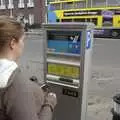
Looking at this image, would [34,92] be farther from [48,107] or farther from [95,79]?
[95,79]

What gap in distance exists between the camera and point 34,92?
229cm

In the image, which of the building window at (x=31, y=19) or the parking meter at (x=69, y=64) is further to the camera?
the building window at (x=31, y=19)

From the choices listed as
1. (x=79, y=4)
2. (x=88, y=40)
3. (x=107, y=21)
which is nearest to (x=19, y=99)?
(x=88, y=40)

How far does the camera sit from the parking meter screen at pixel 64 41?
381 centimetres

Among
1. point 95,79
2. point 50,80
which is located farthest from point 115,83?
point 50,80

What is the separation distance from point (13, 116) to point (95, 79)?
26.1 ft

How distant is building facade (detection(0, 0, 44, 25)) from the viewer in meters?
44.0

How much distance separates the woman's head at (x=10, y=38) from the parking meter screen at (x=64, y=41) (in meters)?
1.57

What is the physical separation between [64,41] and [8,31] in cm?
177

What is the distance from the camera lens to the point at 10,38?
7.18 ft

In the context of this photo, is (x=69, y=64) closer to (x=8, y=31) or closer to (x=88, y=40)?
(x=88, y=40)

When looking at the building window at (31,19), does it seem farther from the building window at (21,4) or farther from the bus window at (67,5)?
the bus window at (67,5)

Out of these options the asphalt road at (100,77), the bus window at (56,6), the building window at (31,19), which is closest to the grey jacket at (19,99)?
the asphalt road at (100,77)

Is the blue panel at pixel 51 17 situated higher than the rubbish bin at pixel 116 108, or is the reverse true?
the blue panel at pixel 51 17
